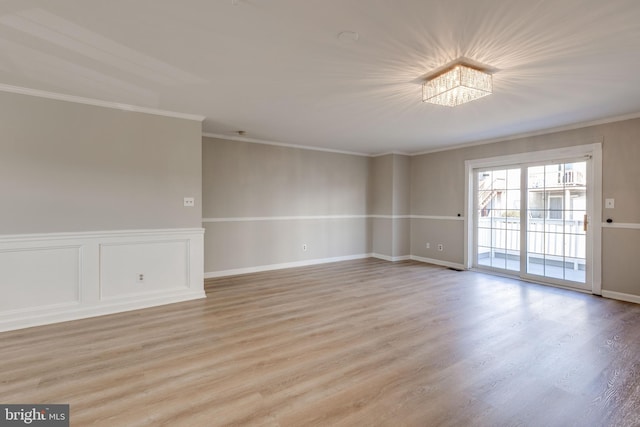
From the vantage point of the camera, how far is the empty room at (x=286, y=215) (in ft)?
6.52

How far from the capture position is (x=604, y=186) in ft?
14.1

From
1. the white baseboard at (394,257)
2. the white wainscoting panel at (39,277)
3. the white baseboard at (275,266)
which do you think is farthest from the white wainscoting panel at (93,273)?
the white baseboard at (394,257)

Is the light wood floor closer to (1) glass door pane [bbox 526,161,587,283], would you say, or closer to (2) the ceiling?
(1) glass door pane [bbox 526,161,587,283]

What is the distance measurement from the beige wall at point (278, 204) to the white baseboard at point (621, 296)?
4220 millimetres

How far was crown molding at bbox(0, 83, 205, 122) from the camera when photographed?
315 cm

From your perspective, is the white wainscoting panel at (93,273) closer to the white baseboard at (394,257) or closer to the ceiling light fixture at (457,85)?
the ceiling light fixture at (457,85)

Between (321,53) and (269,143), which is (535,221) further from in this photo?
(269,143)

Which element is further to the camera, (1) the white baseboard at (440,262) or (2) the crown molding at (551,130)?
(1) the white baseboard at (440,262)

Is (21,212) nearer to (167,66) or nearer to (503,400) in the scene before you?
Result: (167,66)

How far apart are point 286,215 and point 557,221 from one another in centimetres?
459

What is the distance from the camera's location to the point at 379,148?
6.55 meters

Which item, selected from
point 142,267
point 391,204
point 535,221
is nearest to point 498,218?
Answer: point 535,221

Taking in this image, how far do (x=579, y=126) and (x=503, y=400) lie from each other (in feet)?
14.4

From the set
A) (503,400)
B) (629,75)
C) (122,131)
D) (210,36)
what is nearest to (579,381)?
(503,400)
